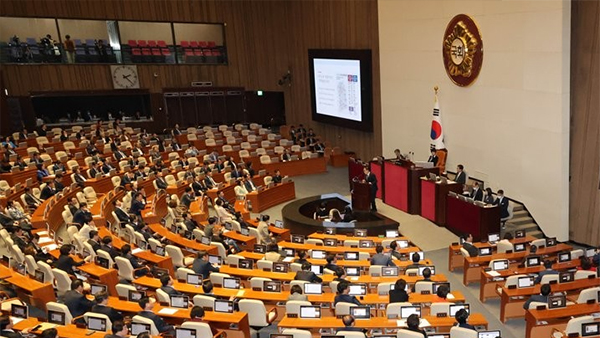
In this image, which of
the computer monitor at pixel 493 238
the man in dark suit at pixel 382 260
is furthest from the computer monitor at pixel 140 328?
the computer monitor at pixel 493 238

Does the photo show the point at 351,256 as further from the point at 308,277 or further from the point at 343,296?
the point at 343,296

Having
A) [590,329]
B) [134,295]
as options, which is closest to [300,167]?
[134,295]

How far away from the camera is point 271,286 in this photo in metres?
10.0

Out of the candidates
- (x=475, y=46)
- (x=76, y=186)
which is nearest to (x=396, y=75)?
(x=475, y=46)

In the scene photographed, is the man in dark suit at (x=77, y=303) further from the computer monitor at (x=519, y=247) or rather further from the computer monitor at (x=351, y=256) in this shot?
the computer monitor at (x=519, y=247)

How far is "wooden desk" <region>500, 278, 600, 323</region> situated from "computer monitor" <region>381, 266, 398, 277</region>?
205 cm

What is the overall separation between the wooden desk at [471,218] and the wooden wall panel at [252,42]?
8.54m

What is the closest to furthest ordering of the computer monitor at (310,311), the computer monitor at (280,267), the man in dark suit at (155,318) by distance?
1. the man in dark suit at (155,318)
2. the computer monitor at (310,311)
3. the computer monitor at (280,267)

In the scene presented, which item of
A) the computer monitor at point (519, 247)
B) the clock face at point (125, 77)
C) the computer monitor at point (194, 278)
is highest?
the clock face at point (125, 77)

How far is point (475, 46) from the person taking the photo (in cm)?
1670

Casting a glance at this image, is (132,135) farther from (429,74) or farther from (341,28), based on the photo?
(429,74)

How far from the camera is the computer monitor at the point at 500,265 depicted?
11226mm

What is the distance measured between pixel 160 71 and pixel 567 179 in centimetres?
2213

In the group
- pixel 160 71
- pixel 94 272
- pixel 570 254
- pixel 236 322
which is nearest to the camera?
pixel 236 322
